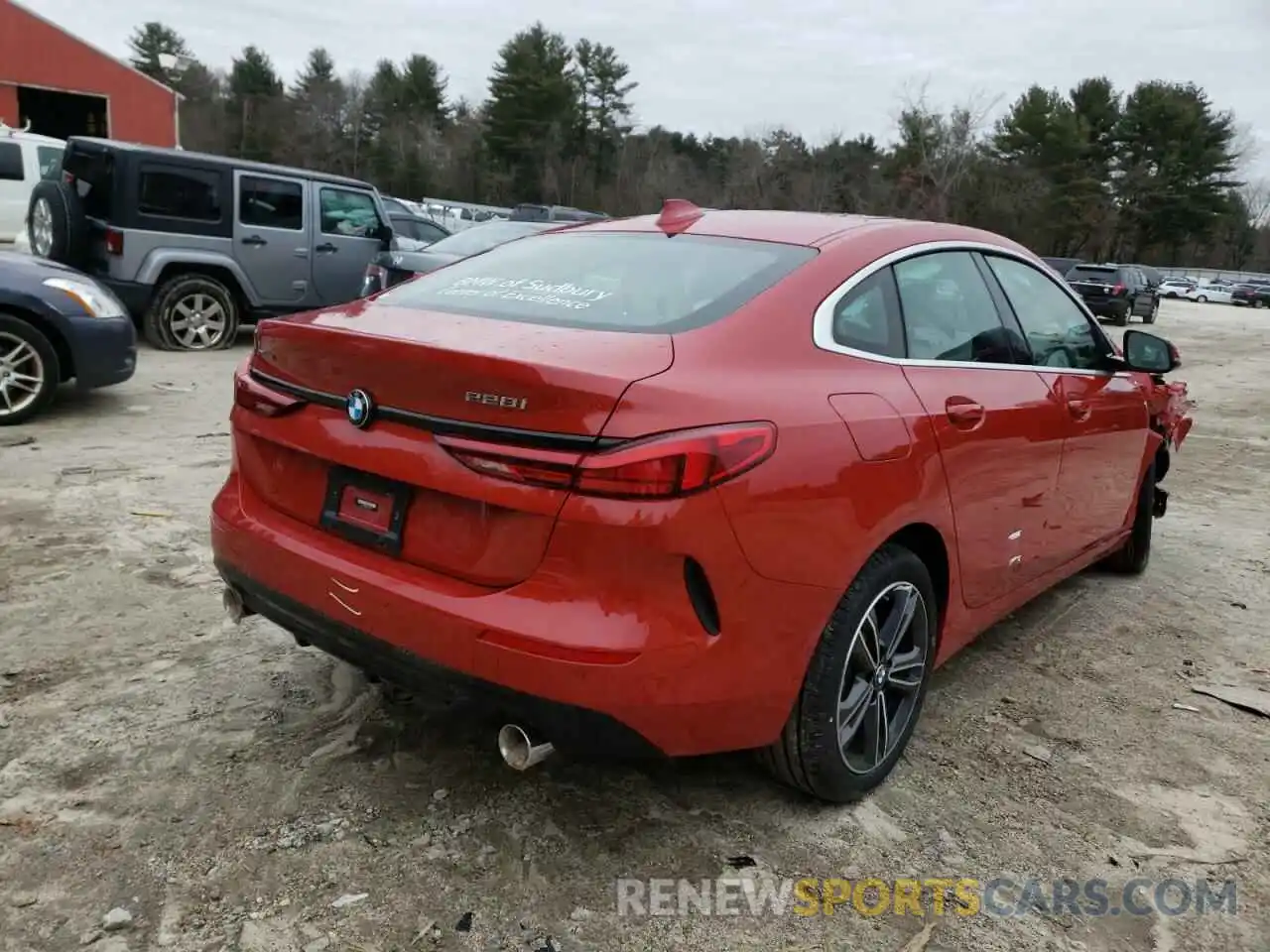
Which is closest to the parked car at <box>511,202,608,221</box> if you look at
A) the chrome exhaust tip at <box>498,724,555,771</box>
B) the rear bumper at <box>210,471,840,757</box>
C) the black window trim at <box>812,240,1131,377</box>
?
the black window trim at <box>812,240,1131,377</box>

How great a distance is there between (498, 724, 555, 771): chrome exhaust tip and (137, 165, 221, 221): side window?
8758mm

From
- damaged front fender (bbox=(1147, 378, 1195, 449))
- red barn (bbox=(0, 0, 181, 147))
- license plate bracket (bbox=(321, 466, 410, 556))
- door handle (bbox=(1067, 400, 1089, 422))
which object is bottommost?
license plate bracket (bbox=(321, 466, 410, 556))

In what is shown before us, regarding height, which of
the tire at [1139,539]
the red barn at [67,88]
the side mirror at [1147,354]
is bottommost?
the tire at [1139,539]

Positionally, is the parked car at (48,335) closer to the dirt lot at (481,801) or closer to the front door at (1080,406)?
the dirt lot at (481,801)

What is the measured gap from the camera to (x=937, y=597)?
121 inches

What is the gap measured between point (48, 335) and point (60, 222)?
10.9 feet

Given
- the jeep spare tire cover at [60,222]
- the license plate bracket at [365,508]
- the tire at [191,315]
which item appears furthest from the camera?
the tire at [191,315]

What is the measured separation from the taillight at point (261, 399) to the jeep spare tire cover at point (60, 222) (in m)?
7.59

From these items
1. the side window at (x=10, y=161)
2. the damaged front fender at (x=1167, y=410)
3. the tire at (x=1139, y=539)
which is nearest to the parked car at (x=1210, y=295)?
the side window at (x=10, y=161)

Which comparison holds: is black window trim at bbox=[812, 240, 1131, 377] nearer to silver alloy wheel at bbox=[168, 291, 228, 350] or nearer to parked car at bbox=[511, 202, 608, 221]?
silver alloy wheel at bbox=[168, 291, 228, 350]

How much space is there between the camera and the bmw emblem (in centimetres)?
241

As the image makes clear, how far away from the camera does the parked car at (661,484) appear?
2.15 meters

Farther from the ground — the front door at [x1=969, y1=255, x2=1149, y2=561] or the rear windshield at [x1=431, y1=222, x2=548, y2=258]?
the rear windshield at [x1=431, y1=222, x2=548, y2=258]

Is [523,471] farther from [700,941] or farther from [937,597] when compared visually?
[937,597]
